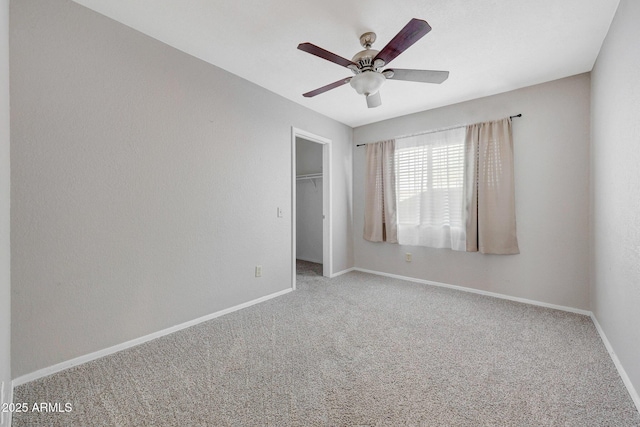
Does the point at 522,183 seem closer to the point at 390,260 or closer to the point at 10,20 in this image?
the point at 390,260

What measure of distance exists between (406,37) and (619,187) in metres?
1.78

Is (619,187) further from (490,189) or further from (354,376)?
(354,376)

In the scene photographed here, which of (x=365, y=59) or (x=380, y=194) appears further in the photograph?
(x=380, y=194)

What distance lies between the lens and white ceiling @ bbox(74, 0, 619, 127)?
1.85 m

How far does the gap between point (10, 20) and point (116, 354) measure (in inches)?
89.9

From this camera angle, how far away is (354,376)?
175 cm

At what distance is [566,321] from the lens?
257 centimetres

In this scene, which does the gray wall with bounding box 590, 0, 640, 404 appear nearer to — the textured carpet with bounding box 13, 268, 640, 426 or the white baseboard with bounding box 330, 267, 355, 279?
the textured carpet with bounding box 13, 268, 640, 426

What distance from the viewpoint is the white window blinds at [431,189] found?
11.5ft

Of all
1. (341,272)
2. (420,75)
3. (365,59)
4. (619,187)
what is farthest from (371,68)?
(341,272)

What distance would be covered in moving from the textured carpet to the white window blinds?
1252 mm

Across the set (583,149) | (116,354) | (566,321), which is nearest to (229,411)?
(116,354)

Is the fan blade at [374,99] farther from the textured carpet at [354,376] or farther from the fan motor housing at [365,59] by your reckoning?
the textured carpet at [354,376]
